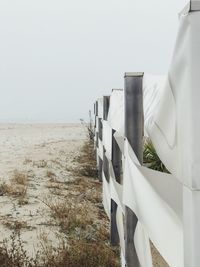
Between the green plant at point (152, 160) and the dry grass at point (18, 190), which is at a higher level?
the green plant at point (152, 160)

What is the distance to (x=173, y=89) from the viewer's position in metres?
1.36

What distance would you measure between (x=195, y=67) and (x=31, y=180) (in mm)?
7584

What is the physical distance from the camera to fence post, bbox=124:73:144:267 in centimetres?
278

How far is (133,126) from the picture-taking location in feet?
9.36

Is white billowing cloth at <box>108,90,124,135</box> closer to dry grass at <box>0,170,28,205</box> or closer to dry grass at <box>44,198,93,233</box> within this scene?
dry grass at <box>44,198,93,233</box>

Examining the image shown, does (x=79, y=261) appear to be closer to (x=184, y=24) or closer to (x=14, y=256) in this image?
(x=14, y=256)

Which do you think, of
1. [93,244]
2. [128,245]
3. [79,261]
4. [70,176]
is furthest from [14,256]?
[70,176]

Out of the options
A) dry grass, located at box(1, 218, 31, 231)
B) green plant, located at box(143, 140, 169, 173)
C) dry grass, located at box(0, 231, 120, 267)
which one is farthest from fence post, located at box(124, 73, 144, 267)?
green plant, located at box(143, 140, 169, 173)

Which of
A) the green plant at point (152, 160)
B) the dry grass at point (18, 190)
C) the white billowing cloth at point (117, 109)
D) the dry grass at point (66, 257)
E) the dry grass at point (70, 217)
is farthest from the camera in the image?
the green plant at point (152, 160)

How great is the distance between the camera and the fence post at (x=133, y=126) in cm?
278

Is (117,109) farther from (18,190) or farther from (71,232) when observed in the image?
(18,190)

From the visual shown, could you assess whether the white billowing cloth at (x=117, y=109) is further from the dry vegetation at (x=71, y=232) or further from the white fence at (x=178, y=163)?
the white fence at (x=178, y=163)

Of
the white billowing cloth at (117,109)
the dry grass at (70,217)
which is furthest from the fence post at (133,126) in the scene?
the dry grass at (70,217)

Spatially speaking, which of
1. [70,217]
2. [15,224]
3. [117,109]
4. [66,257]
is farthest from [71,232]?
[117,109]
